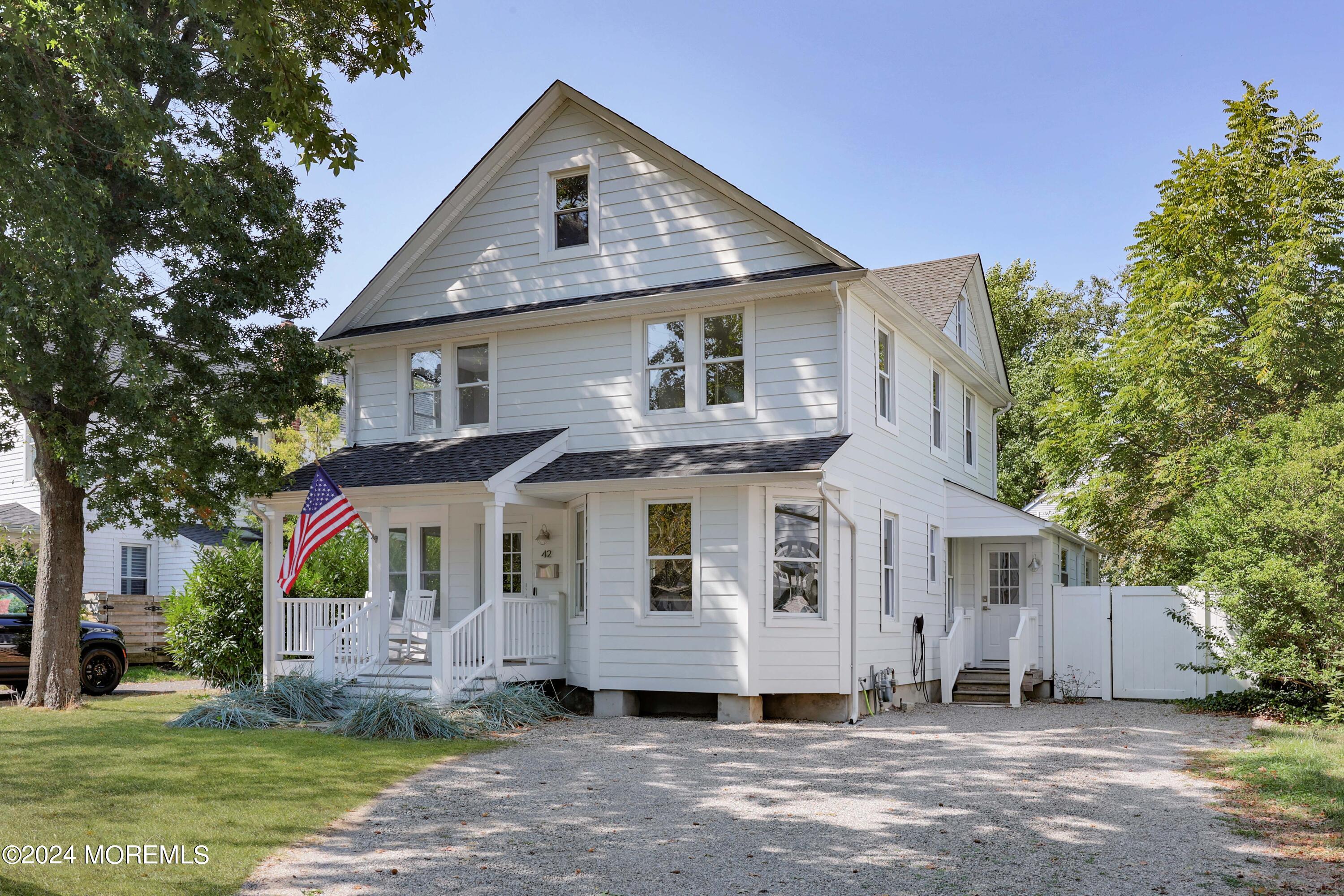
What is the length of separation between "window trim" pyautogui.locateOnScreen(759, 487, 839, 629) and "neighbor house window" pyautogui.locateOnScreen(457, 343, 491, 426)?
16.9ft

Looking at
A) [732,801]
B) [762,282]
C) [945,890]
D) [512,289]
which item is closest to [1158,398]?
[762,282]

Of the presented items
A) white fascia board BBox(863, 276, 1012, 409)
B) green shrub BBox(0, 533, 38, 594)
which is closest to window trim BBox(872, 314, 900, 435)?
white fascia board BBox(863, 276, 1012, 409)

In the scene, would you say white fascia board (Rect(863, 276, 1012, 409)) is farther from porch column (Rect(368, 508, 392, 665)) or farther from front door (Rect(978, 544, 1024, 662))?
porch column (Rect(368, 508, 392, 665))

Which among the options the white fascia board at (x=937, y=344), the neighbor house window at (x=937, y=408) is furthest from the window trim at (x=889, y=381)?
the neighbor house window at (x=937, y=408)

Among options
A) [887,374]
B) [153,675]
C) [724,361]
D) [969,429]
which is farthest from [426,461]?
[969,429]

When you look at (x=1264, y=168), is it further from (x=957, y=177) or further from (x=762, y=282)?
(x=762, y=282)

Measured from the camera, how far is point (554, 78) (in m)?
16.1

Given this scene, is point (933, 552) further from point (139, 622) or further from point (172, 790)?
point (139, 622)

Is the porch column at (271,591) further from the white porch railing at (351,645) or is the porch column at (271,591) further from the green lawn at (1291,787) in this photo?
the green lawn at (1291,787)

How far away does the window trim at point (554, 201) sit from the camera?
1611 centimetres

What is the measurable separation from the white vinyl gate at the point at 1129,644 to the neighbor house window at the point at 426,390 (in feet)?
35.0

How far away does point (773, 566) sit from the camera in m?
14.0

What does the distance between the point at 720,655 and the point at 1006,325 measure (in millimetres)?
26839

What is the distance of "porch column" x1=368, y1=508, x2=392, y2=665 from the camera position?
1509 cm
